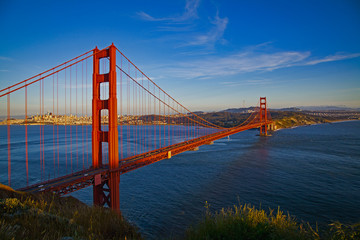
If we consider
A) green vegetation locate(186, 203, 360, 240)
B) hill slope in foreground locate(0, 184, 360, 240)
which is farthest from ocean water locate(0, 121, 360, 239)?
green vegetation locate(186, 203, 360, 240)

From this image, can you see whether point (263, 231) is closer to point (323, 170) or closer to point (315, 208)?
point (315, 208)

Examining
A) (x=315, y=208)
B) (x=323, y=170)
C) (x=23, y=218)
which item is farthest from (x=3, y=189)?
(x=323, y=170)

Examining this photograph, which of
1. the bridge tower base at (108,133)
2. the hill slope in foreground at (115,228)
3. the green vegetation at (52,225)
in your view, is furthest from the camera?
the bridge tower base at (108,133)

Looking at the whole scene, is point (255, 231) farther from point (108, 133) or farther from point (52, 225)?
point (108, 133)

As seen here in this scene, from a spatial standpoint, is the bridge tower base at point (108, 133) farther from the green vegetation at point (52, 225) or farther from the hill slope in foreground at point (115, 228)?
the hill slope in foreground at point (115, 228)

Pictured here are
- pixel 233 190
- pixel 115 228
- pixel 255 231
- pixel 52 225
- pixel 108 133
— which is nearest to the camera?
pixel 52 225

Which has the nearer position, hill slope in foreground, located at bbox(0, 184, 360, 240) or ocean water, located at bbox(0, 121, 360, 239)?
hill slope in foreground, located at bbox(0, 184, 360, 240)

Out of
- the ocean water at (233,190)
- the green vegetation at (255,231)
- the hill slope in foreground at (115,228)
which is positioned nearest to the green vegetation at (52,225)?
the hill slope in foreground at (115,228)

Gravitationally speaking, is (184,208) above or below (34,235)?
below

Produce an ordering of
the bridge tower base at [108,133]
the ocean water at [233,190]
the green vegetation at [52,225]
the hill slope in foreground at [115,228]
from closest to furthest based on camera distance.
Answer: the green vegetation at [52,225], the hill slope in foreground at [115,228], the bridge tower base at [108,133], the ocean water at [233,190]

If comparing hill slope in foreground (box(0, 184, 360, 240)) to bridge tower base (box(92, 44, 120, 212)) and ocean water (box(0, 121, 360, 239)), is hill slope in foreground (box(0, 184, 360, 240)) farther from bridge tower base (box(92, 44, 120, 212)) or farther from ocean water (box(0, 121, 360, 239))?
ocean water (box(0, 121, 360, 239))

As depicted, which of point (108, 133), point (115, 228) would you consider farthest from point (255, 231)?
point (108, 133)
